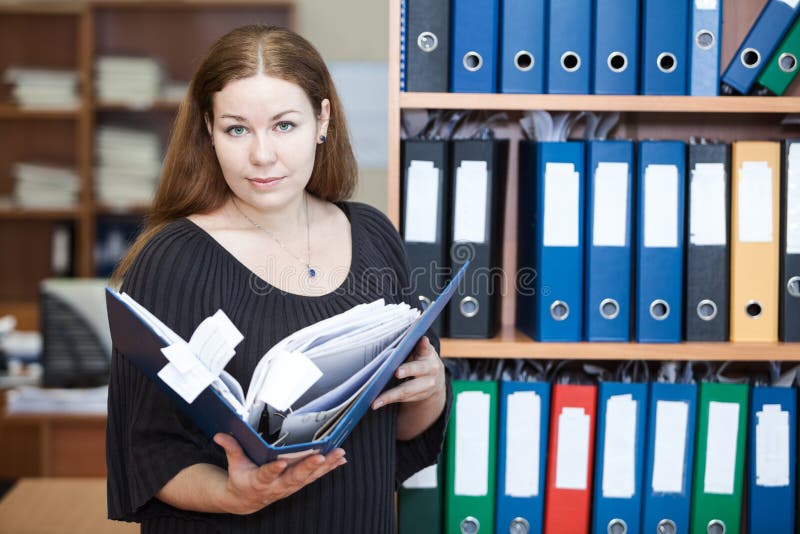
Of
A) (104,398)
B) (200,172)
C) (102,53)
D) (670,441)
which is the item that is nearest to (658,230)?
(670,441)

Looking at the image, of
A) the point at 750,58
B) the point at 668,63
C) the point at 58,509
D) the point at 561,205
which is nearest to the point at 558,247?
the point at 561,205

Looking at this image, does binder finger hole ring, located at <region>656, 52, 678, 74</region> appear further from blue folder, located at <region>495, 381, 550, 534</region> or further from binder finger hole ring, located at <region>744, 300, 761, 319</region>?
blue folder, located at <region>495, 381, 550, 534</region>

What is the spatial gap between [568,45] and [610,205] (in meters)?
0.29

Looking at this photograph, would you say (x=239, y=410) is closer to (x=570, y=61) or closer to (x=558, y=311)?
(x=558, y=311)

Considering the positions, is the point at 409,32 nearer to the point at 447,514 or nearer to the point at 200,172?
the point at 200,172

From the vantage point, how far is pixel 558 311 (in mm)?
1543

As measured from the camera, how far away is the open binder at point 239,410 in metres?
0.91

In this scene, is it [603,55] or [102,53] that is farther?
[102,53]

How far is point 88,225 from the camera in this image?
366 cm

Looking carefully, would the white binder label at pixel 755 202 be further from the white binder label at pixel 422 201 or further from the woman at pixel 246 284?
the woman at pixel 246 284

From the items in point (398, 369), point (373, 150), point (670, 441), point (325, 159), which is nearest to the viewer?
point (398, 369)

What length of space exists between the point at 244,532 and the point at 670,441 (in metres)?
0.83

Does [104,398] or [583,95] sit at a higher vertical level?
[583,95]

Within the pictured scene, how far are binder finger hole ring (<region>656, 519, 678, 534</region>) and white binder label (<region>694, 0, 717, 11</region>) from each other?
0.93 metres
